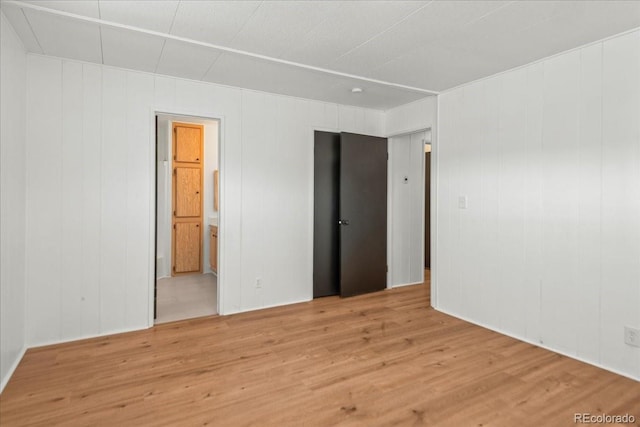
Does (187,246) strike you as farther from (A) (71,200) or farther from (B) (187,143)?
(A) (71,200)

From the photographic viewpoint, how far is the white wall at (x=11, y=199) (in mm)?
2465

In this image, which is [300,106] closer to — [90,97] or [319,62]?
[319,62]

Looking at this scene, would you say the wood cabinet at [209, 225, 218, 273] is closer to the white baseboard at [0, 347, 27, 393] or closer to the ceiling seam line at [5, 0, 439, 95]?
the white baseboard at [0, 347, 27, 393]

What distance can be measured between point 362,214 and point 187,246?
299cm

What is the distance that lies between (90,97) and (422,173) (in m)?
4.19

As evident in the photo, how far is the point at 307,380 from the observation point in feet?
8.45

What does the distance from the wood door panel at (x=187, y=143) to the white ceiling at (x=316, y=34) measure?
241 centimetres

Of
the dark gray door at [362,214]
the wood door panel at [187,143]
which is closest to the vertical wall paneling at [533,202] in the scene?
the dark gray door at [362,214]

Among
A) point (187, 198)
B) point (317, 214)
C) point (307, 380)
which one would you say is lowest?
point (307, 380)

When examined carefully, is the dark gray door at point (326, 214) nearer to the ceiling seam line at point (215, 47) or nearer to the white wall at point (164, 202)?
the ceiling seam line at point (215, 47)

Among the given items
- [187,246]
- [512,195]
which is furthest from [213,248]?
[512,195]

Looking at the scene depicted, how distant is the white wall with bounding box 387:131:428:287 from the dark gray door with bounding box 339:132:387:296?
0.64ft

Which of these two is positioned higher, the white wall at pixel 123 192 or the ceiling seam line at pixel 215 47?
the ceiling seam line at pixel 215 47

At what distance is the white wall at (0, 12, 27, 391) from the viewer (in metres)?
2.46
